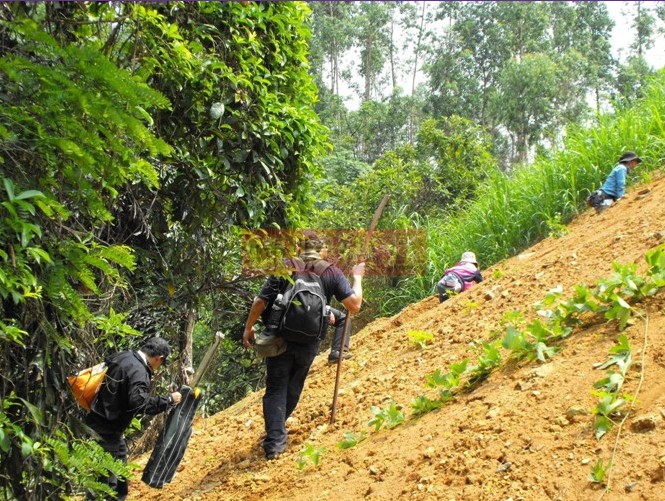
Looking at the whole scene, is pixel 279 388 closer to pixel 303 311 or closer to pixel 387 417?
pixel 303 311

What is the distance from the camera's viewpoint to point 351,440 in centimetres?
506

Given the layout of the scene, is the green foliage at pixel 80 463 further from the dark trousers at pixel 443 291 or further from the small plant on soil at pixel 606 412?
the dark trousers at pixel 443 291

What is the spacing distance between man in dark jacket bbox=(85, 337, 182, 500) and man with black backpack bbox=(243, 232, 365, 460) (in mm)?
833

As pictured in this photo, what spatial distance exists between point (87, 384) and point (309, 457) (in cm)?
155

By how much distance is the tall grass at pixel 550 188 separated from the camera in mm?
10625

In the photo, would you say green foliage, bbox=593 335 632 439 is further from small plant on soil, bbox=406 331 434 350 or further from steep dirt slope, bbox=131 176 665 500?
small plant on soil, bbox=406 331 434 350

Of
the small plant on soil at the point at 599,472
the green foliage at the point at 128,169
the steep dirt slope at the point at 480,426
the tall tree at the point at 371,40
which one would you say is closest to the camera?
the green foliage at the point at 128,169

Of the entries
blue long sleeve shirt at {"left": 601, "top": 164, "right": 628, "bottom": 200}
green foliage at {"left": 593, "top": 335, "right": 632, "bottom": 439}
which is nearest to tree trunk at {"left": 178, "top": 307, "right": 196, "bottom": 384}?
green foliage at {"left": 593, "top": 335, "right": 632, "bottom": 439}

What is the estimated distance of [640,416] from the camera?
11.7 ft

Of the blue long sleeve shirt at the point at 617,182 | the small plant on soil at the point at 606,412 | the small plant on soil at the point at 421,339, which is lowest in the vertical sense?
the small plant on soil at the point at 421,339

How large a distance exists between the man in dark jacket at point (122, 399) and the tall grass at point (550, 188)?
266 inches

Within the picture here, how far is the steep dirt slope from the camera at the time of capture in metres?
3.54

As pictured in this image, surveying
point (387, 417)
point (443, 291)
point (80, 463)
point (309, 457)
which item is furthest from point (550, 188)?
point (80, 463)

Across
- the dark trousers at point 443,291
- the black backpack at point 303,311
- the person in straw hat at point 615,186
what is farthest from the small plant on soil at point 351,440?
the person in straw hat at point 615,186
